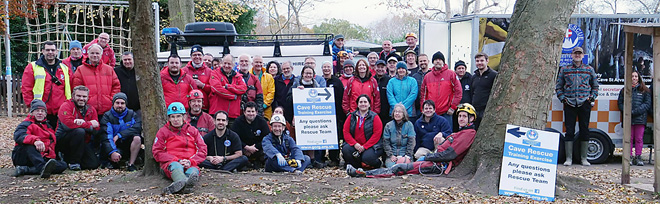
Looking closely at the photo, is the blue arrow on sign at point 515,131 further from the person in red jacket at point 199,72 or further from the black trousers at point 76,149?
the black trousers at point 76,149

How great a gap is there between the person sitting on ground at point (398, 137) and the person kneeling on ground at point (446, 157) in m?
0.64

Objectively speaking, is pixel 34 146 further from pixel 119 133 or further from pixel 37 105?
pixel 119 133

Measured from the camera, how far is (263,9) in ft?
101

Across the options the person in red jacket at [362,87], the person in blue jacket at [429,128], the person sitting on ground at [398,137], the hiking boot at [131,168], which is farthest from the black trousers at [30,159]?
the person in blue jacket at [429,128]

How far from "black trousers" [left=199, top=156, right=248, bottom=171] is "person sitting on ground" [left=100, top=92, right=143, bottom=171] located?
1223mm

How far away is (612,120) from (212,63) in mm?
7105

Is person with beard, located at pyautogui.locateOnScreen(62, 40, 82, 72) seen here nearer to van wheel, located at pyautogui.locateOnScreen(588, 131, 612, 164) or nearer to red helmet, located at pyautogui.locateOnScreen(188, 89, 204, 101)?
red helmet, located at pyautogui.locateOnScreen(188, 89, 204, 101)

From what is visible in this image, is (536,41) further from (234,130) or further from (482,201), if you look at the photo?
(234,130)

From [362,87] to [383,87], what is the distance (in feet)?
1.63

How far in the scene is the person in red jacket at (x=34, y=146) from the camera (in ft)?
28.6

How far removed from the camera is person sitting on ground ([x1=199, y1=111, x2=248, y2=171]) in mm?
8992

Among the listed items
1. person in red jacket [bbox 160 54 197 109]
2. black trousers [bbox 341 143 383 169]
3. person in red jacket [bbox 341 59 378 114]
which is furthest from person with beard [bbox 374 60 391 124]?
person in red jacket [bbox 160 54 197 109]

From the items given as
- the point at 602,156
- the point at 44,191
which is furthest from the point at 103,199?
the point at 602,156

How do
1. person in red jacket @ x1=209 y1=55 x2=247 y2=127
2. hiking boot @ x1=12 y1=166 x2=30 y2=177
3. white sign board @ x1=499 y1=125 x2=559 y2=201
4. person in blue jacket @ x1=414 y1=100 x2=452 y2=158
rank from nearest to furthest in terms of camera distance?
white sign board @ x1=499 y1=125 x2=559 y2=201
hiking boot @ x1=12 y1=166 x2=30 y2=177
person in blue jacket @ x1=414 y1=100 x2=452 y2=158
person in red jacket @ x1=209 y1=55 x2=247 y2=127
